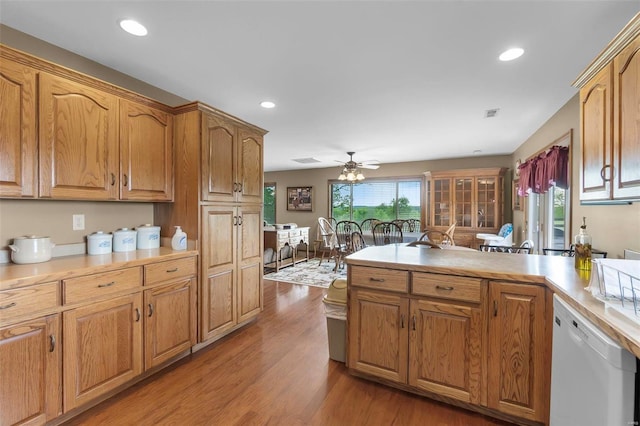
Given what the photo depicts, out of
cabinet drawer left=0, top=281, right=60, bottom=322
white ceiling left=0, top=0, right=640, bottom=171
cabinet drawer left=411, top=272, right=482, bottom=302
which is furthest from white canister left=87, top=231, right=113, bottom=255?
cabinet drawer left=411, top=272, right=482, bottom=302

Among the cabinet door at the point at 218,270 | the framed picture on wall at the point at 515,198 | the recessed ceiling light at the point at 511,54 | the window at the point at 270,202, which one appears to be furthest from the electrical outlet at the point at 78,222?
the window at the point at 270,202

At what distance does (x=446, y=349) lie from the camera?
5.80 feet

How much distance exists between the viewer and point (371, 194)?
285 inches

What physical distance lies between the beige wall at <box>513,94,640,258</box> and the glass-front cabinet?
66.3 inches

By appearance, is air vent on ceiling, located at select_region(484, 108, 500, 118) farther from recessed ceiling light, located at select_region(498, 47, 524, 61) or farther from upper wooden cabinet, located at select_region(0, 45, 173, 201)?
upper wooden cabinet, located at select_region(0, 45, 173, 201)

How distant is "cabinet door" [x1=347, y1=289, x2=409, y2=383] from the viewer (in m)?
1.89

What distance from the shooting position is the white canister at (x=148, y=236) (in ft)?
7.79

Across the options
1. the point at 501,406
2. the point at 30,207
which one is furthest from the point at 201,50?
the point at 501,406

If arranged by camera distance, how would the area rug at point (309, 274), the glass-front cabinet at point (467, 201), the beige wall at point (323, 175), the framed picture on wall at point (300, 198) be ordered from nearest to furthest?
the area rug at point (309, 274), the glass-front cabinet at point (467, 201), the beige wall at point (323, 175), the framed picture on wall at point (300, 198)

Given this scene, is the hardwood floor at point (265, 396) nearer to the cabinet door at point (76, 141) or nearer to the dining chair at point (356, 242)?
the cabinet door at point (76, 141)

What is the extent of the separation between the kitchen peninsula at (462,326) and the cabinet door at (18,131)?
211cm

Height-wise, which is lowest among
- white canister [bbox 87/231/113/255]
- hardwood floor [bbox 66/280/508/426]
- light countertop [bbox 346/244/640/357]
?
hardwood floor [bbox 66/280/508/426]

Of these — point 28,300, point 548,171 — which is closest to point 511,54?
point 548,171

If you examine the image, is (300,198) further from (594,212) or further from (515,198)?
(594,212)
